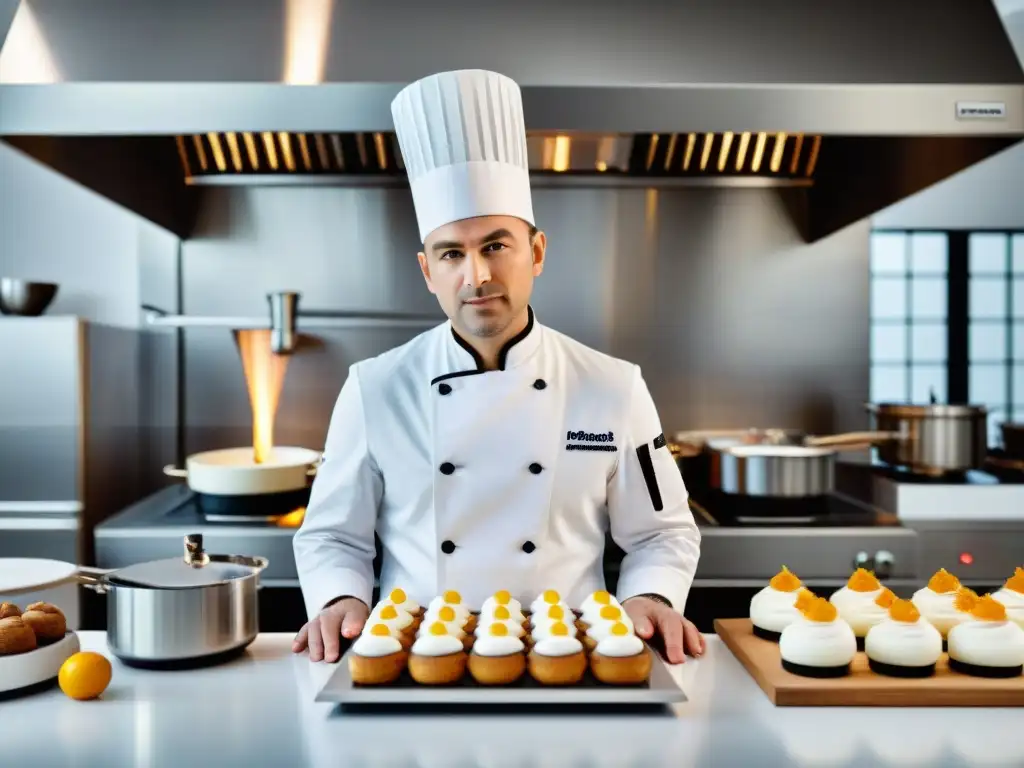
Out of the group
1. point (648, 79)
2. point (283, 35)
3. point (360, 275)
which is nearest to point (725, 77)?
point (648, 79)

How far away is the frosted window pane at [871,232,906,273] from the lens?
5266 millimetres

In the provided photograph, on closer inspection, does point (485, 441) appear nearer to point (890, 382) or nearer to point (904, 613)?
point (904, 613)

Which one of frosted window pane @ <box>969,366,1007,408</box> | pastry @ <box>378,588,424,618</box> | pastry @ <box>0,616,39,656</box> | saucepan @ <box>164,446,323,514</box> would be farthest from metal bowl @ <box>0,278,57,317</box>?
frosted window pane @ <box>969,366,1007,408</box>

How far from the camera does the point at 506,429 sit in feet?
6.35

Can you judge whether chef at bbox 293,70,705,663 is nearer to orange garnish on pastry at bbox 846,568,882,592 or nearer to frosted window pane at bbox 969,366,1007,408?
orange garnish on pastry at bbox 846,568,882,592

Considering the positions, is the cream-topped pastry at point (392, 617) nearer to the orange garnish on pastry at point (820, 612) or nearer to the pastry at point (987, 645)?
the orange garnish on pastry at point (820, 612)

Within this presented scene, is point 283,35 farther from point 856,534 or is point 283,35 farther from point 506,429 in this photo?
point 856,534

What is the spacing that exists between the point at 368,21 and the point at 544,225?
3.65 ft

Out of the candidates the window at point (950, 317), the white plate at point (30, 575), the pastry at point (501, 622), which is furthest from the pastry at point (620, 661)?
the window at point (950, 317)

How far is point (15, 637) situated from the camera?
1264mm

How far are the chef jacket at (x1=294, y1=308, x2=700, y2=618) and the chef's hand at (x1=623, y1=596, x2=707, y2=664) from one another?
29 centimetres

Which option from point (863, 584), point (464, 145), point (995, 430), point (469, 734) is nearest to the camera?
point (469, 734)

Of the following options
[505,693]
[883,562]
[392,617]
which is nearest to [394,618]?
[392,617]

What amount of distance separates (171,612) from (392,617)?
33cm
